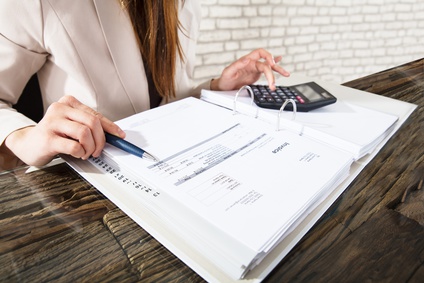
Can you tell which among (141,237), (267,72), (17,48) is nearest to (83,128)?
(141,237)

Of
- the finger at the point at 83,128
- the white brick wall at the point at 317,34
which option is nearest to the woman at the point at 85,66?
the finger at the point at 83,128

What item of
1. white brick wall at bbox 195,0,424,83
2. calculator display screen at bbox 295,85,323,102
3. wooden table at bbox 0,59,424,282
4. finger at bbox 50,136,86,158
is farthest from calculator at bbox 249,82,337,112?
white brick wall at bbox 195,0,424,83

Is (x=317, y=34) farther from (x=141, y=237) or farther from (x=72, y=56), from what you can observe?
(x=141, y=237)

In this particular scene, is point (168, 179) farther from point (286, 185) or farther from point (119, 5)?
point (119, 5)

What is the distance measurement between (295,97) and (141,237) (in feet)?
1.13

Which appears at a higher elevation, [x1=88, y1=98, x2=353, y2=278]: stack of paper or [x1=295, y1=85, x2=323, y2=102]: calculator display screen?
[x1=295, y1=85, x2=323, y2=102]: calculator display screen

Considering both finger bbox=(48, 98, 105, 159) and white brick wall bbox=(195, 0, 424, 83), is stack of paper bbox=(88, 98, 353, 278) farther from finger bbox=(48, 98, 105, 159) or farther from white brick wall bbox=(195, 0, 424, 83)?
white brick wall bbox=(195, 0, 424, 83)

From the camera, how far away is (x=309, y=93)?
541 millimetres

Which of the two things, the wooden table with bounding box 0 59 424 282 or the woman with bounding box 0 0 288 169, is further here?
the woman with bounding box 0 0 288 169

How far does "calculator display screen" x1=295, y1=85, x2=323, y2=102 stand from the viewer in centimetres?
52

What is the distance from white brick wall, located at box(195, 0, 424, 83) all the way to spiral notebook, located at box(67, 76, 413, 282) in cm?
131

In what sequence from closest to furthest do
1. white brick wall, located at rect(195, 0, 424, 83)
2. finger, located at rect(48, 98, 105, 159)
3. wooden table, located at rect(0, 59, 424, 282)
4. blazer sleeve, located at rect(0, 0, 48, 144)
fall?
wooden table, located at rect(0, 59, 424, 282) < finger, located at rect(48, 98, 105, 159) < blazer sleeve, located at rect(0, 0, 48, 144) < white brick wall, located at rect(195, 0, 424, 83)

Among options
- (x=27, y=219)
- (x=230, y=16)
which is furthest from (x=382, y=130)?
(x=230, y=16)

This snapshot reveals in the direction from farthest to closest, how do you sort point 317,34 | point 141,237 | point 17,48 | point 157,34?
point 317,34
point 157,34
point 17,48
point 141,237
